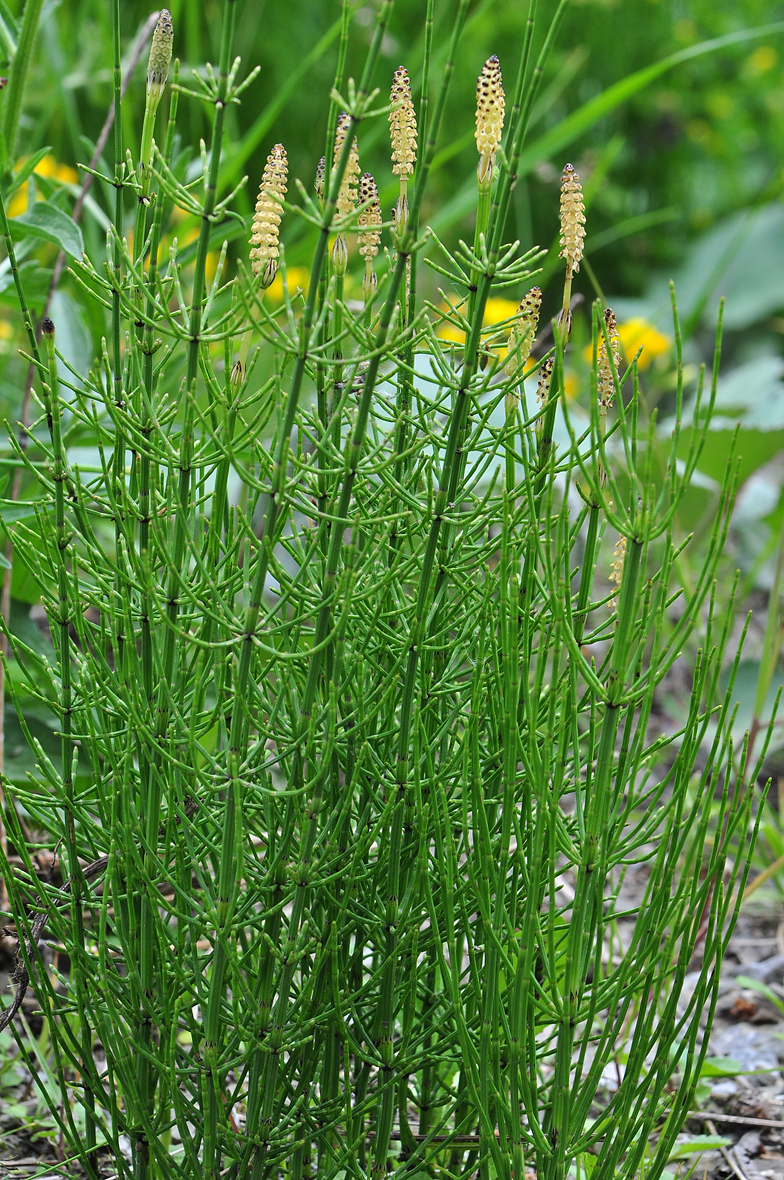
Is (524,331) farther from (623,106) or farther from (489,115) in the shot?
(623,106)

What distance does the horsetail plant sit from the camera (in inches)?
26.8

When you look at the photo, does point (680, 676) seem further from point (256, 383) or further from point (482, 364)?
point (482, 364)

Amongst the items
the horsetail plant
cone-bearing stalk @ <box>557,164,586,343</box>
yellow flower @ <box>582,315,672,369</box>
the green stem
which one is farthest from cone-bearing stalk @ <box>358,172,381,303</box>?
yellow flower @ <box>582,315,672,369</box>

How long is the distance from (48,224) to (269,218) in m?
0.58

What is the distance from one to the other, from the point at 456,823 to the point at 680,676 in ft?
5.71

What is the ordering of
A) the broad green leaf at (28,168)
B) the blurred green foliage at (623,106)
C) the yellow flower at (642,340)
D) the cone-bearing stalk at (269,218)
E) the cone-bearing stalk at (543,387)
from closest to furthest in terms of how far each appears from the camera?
the cone-bearing stalk at (269,218), the cone-bearing stalk at (543,387), the broad green leaf at (28,168), the yellow flower at (642,340), the blurred green foliage at (623,106)

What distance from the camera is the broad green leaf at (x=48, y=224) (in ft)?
3.74

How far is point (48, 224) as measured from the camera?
1.16m

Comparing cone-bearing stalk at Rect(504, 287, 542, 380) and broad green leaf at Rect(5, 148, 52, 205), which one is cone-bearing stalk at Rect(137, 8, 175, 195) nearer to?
cone-bearing stalk at Rect(504, 287, 542, 380)

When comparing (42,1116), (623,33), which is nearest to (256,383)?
(42,1116)

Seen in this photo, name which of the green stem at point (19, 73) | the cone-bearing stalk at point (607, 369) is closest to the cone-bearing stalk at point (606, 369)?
the cone-bearing stalk at point (607, 369)

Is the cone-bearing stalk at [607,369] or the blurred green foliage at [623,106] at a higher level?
the blurred green foliage at [623,106]

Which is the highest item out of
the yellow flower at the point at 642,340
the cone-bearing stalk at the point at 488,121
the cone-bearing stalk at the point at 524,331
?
the yellow flower at the point at 642,340

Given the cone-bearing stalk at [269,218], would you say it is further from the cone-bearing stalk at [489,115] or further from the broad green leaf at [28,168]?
the broad green leaf at [28,168]
